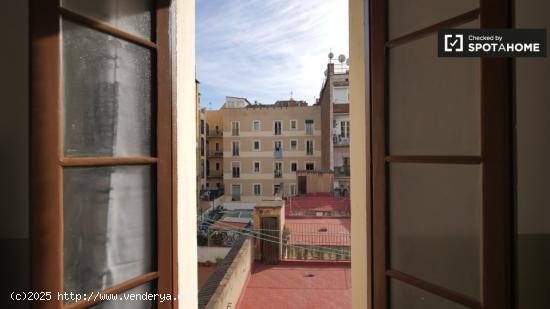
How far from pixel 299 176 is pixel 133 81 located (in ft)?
52.7

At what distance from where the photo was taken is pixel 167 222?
Result: 131cm

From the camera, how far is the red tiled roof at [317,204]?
38.9ft

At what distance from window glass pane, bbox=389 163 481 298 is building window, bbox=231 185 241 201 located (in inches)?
889

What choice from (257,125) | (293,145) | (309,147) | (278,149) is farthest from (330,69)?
(278,149)

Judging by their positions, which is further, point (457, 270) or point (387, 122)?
point (387, 122)

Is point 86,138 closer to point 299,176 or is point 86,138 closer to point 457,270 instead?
point 457,270

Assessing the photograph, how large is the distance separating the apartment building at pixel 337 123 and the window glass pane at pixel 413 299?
17477 millimetres

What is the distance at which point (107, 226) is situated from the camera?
1.17 m

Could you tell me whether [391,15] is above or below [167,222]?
above

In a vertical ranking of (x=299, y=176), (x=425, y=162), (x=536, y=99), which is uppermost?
(x=536, y=99)

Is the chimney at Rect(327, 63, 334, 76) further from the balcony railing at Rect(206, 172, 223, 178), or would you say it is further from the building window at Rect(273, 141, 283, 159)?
the balcony railing at Rect(206, 172, 223, 178)

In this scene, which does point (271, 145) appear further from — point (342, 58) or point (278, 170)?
point (342, 58)

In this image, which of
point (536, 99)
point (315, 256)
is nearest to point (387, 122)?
A: point (536, 99)

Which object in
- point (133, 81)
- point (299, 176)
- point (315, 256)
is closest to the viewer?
point (133, 81)
